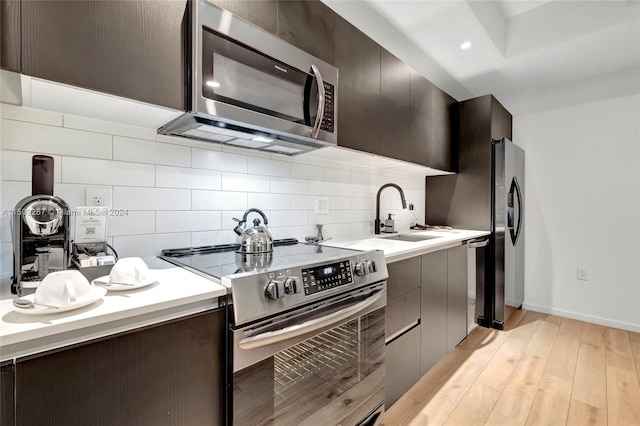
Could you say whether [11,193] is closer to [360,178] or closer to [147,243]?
[147,243]

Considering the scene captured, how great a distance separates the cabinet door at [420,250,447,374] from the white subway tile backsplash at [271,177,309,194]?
2.79 feet

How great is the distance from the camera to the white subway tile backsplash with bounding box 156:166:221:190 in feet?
4.24

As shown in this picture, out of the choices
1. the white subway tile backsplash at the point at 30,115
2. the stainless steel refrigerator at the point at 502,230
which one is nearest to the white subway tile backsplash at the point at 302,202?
the white subway tile backsplash at the point at 30,115

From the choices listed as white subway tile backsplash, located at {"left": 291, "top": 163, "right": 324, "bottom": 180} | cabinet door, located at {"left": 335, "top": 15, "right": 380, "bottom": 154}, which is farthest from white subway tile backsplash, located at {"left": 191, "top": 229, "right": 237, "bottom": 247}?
cabinet door, located at {"left": 335, "top": 15, "right": 380, "bottom": 154}

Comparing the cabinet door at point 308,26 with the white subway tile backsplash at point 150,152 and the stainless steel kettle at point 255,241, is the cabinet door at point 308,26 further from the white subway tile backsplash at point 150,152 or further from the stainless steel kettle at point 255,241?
the stainless steel kettle at point 255,241

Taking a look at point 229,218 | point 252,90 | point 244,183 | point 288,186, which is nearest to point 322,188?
point 288,186

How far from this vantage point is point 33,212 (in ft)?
2.63

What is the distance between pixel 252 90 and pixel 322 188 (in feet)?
3.03

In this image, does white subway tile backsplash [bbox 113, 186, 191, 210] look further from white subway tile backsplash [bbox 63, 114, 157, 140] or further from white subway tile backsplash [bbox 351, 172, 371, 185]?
white subway tile backsplash [bbox 351, 172, 371, 185]

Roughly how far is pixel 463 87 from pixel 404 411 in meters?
3.02

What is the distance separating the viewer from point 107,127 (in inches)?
45.6

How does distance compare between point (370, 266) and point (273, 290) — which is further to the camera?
point (370, 266)

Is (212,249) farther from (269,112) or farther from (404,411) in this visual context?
(404,411)

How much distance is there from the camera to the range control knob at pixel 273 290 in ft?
2.96
